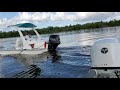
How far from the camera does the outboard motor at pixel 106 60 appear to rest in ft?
14.0

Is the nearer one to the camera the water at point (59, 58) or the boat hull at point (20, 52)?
the water at point (59, 58)

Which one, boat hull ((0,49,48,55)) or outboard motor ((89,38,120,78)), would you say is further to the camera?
boat hull ((0,49,48,55))

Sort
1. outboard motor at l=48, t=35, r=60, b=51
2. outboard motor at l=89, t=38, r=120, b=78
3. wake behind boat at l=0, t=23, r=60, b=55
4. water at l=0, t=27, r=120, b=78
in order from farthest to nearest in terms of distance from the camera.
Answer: wake behind boat at l=0, t=23, r=60, b=55
outboard motor at l=48, t=35, r=60, b=51
water at l=0, t=27, r=120, b=78
outboard motor at l=89, t=38, r=120, b=78

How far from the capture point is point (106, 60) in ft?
14.0

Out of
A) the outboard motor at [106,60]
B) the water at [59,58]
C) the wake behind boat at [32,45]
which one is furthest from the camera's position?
the wake behind boat at [32,45]

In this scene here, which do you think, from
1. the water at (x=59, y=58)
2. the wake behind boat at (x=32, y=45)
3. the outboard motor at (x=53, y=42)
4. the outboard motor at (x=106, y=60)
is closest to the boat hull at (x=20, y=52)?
the wake behind boat at (x=32, y=45)

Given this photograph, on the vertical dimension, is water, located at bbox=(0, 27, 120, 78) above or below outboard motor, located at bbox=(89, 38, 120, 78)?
below

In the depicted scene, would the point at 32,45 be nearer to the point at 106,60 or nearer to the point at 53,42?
the point at 53,42

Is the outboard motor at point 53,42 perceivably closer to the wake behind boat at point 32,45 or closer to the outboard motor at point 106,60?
the wake behind boat at point 32,45

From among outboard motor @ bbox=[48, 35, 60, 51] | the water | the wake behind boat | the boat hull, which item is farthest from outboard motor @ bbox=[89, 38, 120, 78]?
the boat hull

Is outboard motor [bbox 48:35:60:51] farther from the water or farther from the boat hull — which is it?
the boat hull

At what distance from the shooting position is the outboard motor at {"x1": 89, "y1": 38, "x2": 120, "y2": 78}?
425 centimetres
